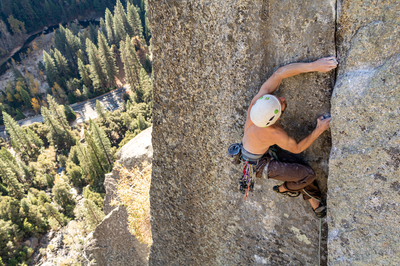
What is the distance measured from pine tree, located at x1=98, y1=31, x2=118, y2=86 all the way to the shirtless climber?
52748mm

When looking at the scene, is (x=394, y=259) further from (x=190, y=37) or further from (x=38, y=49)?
(x=38, y=49)

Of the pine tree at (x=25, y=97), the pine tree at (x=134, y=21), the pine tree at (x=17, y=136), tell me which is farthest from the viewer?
the pine tree at (x=134, y=21)

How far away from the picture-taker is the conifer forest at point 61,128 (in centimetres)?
3022

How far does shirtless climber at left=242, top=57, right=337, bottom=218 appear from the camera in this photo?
2.52m

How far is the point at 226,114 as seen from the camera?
11.8 ft

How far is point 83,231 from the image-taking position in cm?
2839

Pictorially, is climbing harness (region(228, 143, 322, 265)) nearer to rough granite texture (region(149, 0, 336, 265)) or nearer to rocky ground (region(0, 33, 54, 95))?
rough granite texture (region(149, 0, 336, 265))

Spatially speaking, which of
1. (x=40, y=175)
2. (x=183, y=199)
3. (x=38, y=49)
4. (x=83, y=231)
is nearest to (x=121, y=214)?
(x=183, y=199)

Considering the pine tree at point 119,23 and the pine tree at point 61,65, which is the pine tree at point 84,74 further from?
the pine tree at point 119,23

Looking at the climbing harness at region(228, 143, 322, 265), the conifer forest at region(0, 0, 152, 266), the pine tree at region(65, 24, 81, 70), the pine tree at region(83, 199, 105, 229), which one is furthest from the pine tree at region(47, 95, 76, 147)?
the climbing harness at region(228, 143, 322, 265)

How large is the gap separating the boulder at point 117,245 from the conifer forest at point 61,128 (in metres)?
11.5

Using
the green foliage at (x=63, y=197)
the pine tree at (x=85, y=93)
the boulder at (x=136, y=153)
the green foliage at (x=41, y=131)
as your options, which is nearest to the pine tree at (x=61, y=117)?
the green foliage at (x=41, y=131)

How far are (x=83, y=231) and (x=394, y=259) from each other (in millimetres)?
32446

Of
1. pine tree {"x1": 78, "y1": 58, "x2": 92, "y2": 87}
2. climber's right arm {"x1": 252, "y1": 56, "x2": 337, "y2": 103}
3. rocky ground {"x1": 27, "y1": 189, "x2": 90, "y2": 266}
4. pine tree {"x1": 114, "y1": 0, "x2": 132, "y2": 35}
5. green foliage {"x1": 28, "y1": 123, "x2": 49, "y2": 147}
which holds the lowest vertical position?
rocky ground {"x1": 27, "y1": 189, "x2": 90, "y2": 266}
